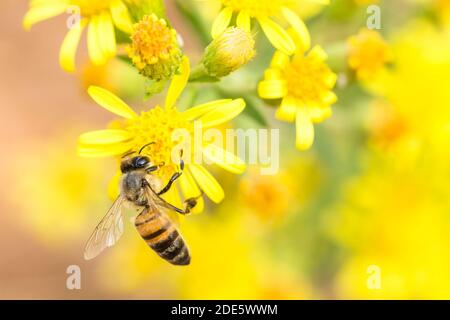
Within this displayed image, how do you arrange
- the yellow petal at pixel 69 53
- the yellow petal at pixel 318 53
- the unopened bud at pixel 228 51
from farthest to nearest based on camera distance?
the yellow petal at pixel 318 53
the yellow petal at pixel 69 53
the unopened bud at pixel 228 51

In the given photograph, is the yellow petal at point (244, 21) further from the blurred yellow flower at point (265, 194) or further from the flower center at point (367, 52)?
the blurred yellow flower at point (265, 194)

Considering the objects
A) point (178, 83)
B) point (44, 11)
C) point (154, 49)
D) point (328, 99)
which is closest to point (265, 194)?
point (328, 99)

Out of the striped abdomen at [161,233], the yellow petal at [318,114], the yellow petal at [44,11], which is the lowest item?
the striped abdomen at [161,233]

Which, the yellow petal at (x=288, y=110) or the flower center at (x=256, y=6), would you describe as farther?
the yellow petal at (x=288, y=110)

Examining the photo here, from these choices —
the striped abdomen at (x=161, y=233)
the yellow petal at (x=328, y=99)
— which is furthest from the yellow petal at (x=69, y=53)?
the yellow petal at (x=328, y=99)

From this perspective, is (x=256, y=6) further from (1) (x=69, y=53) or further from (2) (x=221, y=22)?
(1) (x=69, y=53)

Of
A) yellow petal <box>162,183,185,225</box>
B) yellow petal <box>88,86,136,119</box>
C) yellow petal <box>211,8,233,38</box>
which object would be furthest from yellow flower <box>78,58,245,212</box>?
yellow petal <box>211,8,233,38</box>
